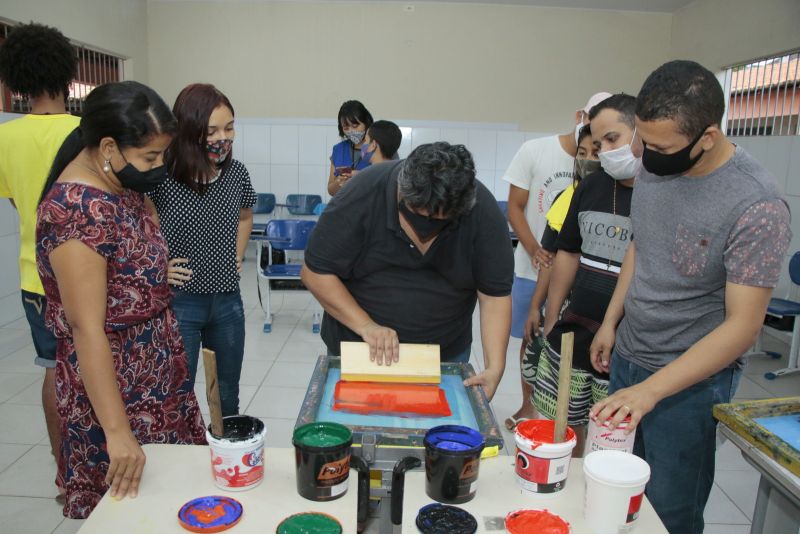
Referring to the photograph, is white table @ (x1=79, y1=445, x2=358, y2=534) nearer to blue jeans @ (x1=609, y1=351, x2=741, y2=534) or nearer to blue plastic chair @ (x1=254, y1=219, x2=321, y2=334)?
blue jeans @ (x1=609, y1=351, x2=741, y2=534)

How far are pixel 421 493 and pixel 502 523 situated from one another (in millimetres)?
147

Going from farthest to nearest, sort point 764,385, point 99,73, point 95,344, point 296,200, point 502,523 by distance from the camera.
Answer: point 296,200, point 99,73, point 764,385, point 95,344, point 502,523

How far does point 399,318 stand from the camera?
159 cm

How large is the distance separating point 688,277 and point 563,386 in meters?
0.49

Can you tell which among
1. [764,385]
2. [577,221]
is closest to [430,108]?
[764,385]

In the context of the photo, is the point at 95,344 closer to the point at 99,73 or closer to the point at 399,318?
the point at 399,318

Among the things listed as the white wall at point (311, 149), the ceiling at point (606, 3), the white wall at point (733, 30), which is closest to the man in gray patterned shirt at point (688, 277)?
the white wall at point (733, 30)

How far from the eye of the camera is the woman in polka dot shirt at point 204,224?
1.78 m

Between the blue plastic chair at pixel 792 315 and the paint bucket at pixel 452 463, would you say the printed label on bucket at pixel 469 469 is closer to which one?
the paint bucket at pixel 452 463

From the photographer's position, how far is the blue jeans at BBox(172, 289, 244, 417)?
186 cm

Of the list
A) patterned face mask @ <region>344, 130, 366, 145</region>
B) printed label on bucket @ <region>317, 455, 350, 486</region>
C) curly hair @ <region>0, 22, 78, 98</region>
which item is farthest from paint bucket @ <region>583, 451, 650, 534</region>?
patterned face mask @ <region>344, 130, 366, 145</region>

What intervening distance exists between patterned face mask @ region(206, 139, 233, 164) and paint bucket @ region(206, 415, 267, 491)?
3.33 ft

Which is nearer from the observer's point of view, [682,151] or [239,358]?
[682,151]

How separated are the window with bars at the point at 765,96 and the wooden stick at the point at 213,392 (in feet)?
16.4
